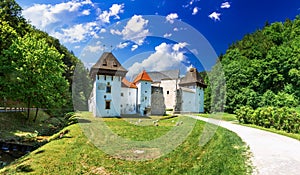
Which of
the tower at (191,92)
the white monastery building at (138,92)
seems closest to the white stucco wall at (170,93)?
the white monastery building at (138,92)

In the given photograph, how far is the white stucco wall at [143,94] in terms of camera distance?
27.1 metres

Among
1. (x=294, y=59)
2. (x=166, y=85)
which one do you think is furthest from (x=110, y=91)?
(x=294, y=59)

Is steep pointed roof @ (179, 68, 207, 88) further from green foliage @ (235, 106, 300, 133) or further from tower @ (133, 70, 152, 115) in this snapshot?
green foliage @ (235, 106, 300, 133)

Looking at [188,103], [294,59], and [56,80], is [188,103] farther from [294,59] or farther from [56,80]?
[56,80]

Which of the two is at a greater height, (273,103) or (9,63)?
(9,63)

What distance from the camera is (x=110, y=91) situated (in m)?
23.2

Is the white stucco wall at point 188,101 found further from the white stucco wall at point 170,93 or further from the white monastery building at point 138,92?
the white stucco wall at point 170,93

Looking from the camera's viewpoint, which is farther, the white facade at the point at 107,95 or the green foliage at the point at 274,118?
the white facade at the point at 107,95

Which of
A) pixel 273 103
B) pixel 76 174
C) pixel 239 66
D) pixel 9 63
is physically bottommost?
pixel 76 174

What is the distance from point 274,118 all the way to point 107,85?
53.8ft

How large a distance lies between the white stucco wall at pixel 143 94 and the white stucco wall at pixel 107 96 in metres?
3.92

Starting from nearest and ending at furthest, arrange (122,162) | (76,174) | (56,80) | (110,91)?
(76,174), (122,162), (56,80), (110,91)

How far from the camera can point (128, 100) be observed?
2661cm

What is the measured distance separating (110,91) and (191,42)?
593 inches
